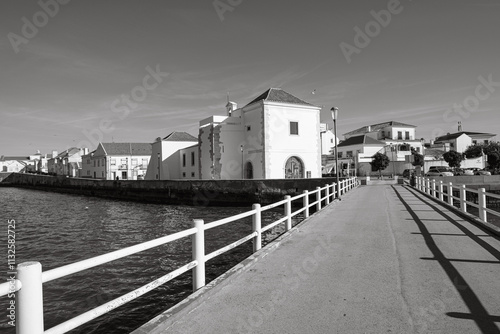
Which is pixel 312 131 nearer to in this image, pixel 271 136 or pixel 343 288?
pixel 271 136

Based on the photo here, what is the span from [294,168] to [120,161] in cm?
4807

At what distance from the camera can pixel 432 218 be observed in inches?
438

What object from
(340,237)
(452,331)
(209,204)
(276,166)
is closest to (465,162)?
(276,166)

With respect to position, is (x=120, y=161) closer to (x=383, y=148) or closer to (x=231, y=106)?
(x=231, y=106)

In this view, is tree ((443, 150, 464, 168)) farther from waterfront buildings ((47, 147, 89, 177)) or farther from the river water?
waterfront buildings ((47, 147, 89, 177))

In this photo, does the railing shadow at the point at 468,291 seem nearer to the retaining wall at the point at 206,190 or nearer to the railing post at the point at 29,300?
the railing post at the point at 29,300

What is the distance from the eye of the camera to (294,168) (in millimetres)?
37594

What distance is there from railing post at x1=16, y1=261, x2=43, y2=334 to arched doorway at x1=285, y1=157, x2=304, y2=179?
34349mm

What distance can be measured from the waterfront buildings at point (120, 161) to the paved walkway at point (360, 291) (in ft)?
225

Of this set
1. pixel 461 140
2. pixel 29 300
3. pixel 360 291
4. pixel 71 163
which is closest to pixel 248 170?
pixel 360 291

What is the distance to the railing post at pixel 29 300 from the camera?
2.47 metres

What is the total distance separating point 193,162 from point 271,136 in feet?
49.0

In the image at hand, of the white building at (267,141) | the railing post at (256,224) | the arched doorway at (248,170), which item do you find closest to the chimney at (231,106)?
the white building at (267,141)

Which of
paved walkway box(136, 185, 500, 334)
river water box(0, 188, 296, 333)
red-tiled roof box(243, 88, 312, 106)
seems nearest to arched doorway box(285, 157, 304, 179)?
red-tiled roof box(243, 88, 312, 106)
